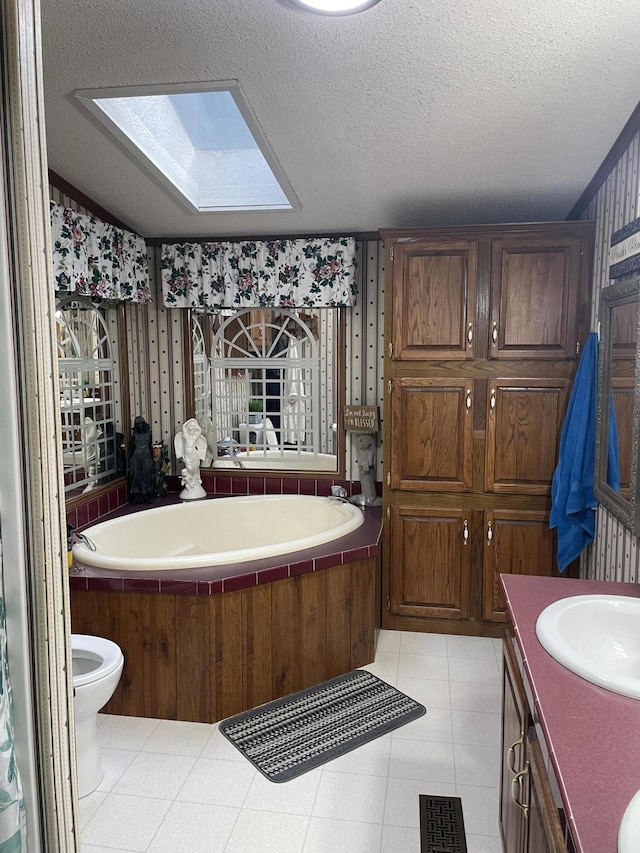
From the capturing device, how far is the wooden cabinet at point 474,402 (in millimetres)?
3197

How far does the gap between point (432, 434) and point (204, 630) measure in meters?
1.53

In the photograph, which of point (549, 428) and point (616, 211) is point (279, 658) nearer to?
point (549, 428)

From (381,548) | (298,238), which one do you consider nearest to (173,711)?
(381,548)

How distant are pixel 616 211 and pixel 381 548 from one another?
6.54 feet

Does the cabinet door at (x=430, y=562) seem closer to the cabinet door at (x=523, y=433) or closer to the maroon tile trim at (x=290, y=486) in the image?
the cabinet door at (x=523, y=433)

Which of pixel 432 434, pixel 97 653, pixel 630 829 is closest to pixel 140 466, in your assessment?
pixel 97 653

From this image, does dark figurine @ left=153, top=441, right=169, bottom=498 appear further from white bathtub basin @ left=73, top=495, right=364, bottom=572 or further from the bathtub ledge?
the bathtub ledge

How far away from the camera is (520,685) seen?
156cm

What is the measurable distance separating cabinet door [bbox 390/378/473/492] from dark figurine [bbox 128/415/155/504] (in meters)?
1.55

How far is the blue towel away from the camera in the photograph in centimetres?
279

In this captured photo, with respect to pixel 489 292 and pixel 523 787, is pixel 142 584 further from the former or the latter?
pixel 489 292

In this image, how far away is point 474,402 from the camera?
3.30m

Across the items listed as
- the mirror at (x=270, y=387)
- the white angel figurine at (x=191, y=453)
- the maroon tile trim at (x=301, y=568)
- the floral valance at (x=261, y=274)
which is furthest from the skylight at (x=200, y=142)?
the maroon tile trim at (x=301, y=568)

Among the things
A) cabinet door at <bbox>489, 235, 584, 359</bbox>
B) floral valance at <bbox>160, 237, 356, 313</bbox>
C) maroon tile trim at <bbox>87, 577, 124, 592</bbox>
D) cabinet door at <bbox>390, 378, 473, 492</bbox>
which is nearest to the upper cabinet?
cabinet door at <bbox>489, 235, 584, 359</bbox>
